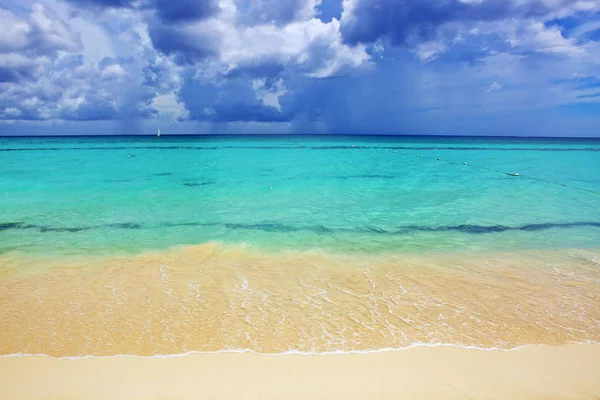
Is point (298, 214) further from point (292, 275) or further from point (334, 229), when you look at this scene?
point (292, 275)

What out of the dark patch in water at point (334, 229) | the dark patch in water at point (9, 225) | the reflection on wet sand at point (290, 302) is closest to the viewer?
the reflection on wet sand at point (290, 302)

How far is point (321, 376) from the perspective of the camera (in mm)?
4223

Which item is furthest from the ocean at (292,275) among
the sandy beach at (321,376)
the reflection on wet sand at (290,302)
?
the sandy beach at (321,376)

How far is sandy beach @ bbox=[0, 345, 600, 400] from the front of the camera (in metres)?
3.94

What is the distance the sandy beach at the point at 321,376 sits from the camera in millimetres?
3939

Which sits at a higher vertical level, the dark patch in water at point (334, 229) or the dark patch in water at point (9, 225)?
the dark patch in water at point (334, 229)

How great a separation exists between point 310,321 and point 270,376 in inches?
52.9

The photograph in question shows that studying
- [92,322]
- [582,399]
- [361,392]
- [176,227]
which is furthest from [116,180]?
[582,399]

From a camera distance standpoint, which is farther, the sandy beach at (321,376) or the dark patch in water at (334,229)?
the dark patch in water at (334,229)

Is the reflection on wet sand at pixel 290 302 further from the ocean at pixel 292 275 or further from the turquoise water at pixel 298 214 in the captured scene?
the turquoise water at pixel 298 214

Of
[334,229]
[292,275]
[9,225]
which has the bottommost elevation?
[9,225]

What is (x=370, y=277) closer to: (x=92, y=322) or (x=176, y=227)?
(x=92, y=322)

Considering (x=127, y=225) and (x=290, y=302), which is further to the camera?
(x=127, y=225)

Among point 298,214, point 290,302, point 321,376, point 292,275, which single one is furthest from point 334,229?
point 321,376
